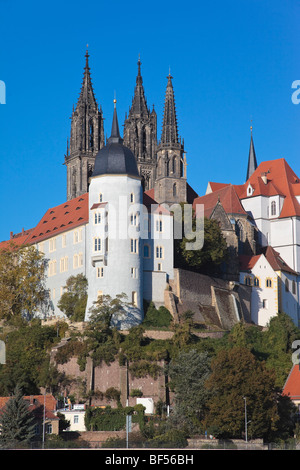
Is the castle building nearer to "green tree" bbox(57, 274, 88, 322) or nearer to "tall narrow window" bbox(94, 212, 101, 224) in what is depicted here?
"tall narrow window" bbox(94, 212, 101, 224)

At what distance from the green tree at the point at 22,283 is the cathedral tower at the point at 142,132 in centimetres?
3041

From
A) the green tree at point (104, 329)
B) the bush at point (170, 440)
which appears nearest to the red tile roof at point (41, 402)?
the green tree at point (104, 329)

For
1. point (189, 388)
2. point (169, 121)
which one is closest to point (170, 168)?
point (169, 121)

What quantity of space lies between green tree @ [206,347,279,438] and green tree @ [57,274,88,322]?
17.9 metres

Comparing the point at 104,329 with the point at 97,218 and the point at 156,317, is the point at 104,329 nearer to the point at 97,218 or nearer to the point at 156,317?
the point at 156,317

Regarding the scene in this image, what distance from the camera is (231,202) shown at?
356ft

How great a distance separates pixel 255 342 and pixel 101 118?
47.0 metres

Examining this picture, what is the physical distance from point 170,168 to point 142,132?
89.4 feet

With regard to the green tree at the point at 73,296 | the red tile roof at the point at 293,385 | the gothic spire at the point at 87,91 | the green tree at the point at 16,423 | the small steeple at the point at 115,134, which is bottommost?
the green tree at the point at 16,423

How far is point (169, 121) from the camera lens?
10844 cm

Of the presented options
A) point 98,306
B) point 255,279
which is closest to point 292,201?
point 255,279

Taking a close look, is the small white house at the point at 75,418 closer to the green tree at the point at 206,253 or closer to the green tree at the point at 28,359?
the green tree at the point at 28,359

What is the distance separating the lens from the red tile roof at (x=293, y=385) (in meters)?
83.1

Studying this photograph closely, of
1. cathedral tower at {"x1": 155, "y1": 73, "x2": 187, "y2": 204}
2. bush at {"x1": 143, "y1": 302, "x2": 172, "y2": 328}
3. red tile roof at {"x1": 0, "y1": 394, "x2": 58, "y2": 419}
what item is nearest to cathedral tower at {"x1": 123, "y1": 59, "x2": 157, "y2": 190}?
cathedral tower at {"x1": 155, "y1": 73, "x2": 187, "y2": 204}
